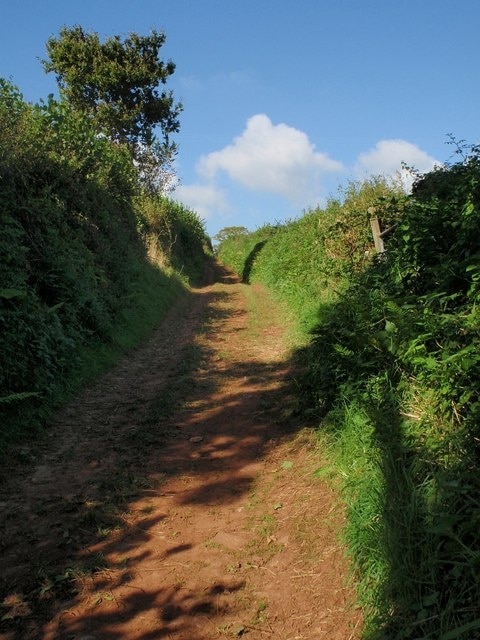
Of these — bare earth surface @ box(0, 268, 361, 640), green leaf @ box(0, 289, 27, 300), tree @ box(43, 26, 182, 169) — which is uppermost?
tree @ box(43, 26, 182, 169)

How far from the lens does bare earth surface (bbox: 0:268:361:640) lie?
2907mm

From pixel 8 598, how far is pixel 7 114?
389 inches

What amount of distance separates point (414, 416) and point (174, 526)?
202 centimetres

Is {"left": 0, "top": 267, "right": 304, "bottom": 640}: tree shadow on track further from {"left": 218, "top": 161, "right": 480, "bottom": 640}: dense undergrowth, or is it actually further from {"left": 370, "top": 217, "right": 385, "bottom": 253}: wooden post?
{"left": 370, "top": 217, "right": 385, "bottom": 253}: wooden post

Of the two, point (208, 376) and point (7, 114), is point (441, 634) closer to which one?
point (208, 376)

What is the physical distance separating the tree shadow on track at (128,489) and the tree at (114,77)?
20.9 m

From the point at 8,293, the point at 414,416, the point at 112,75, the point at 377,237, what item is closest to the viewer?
the point at 414,416

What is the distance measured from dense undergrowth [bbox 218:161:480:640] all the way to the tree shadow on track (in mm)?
865

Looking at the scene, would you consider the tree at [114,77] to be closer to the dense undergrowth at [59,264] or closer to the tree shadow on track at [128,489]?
the dense undergrowth at [59,264]

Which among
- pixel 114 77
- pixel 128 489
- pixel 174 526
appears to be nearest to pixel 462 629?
pixel 174 526

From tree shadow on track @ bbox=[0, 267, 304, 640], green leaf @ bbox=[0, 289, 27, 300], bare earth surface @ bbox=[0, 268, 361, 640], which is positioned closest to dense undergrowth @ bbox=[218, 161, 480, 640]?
bare earth surface @ bbox=[0, 268, 361, 640]

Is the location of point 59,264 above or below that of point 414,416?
above

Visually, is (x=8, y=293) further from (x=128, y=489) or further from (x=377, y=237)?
(x=377, y=237)

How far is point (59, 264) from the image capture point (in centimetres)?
890
